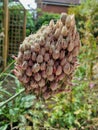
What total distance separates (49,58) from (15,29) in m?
5.55

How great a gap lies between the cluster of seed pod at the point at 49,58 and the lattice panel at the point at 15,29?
17.9 ft

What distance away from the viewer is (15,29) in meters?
6.19

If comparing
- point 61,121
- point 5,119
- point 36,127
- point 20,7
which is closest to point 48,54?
point 36,127

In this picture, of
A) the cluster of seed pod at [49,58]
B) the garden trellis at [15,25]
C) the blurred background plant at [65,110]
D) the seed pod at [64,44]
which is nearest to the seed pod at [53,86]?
the cluster of seed pod at [49,58]

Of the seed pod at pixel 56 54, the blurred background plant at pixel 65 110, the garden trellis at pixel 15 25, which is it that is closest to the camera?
the seed pod at pixel 56 54

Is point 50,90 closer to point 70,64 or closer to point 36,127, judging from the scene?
point 70,64

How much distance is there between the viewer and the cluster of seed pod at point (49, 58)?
732 millimetres

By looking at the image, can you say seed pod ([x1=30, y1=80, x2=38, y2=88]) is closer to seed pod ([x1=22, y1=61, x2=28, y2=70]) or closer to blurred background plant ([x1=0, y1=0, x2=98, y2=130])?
seed pod ([x1=22, y1=61, x2=28, y2=70])

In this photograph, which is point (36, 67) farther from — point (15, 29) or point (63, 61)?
point (15, 29)

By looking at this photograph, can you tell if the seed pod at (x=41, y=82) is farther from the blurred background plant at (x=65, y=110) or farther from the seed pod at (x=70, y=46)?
the blurred background plant at (x=65, y=110)

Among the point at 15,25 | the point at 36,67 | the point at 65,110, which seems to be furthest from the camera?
the point at 15,25

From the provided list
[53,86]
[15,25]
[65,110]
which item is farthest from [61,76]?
[15,25]

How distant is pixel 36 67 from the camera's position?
28.6 inches

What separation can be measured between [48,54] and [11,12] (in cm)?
564
